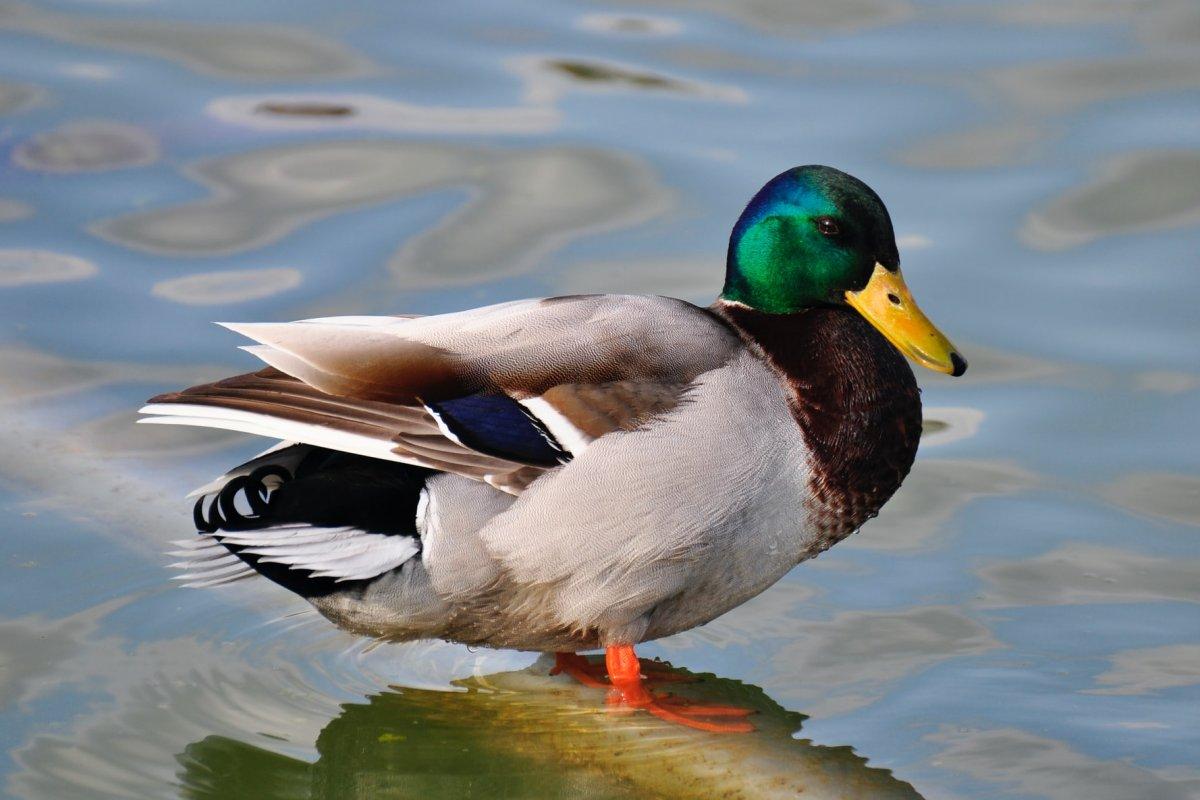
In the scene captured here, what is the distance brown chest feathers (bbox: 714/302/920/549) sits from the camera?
448 centimetres

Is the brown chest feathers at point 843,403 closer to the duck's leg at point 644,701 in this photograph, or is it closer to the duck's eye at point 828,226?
the duck's eye at point 828,226

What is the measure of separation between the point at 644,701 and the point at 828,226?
1.26m

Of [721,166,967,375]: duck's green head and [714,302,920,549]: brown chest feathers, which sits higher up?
[721,166,967,375]: duck's green head

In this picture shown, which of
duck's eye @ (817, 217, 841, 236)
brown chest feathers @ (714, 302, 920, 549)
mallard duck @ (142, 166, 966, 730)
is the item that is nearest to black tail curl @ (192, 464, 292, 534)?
mallard duck @ (142, 166, 966, 730)

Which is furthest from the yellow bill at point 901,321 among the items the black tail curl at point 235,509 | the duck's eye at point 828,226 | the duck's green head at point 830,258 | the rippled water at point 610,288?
the black tail curl at point 235,509

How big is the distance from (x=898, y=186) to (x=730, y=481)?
3.33 m

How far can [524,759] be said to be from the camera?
4367 millimetres

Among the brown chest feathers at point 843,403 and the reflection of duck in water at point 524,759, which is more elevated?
the brown chest feathers at point 843,403

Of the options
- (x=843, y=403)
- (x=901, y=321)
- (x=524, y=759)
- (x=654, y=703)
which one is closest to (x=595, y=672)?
(x=654, y=703)

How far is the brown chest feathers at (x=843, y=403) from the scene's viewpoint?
448 cm

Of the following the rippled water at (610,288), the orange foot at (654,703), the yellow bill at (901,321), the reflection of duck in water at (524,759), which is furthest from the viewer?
the yellow bill at (901,321)

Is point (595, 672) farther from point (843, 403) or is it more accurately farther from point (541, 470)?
point (843, 403)

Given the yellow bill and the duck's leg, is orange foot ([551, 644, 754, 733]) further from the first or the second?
the yellow bill

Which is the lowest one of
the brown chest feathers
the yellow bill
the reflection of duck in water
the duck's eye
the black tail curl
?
the reflection of duck in water
